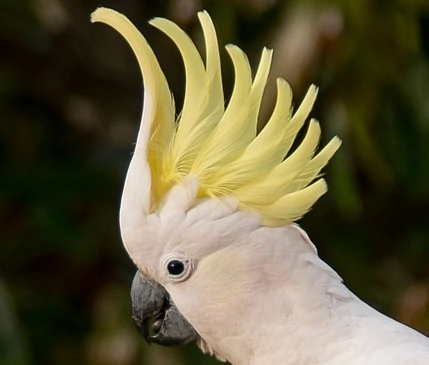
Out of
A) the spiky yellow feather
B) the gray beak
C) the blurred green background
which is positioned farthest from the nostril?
the blurred green background

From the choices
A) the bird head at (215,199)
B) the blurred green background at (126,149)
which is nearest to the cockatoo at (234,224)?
the bird head at (215,199)

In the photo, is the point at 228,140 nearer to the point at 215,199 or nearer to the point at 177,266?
the point at 215,199

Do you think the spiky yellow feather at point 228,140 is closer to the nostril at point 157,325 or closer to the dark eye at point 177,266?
the dark eye at point 177,266

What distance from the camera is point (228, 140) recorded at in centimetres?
200

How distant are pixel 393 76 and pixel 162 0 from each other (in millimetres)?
782

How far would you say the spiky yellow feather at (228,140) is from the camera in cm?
199

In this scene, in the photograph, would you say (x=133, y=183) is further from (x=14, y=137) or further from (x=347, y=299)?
(x=14, y=137)

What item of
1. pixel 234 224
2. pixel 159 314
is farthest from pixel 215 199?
pixel 159 314

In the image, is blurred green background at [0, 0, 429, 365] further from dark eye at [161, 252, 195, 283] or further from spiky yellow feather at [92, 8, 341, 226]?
dark eye at [161, 252, 195, 283]

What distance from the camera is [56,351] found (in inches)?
154

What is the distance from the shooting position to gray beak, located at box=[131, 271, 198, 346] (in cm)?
204

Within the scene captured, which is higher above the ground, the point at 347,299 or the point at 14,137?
the point at 347,299

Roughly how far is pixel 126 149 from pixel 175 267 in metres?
1.87

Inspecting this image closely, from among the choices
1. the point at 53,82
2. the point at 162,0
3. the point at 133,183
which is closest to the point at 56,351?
the point at 53,82
